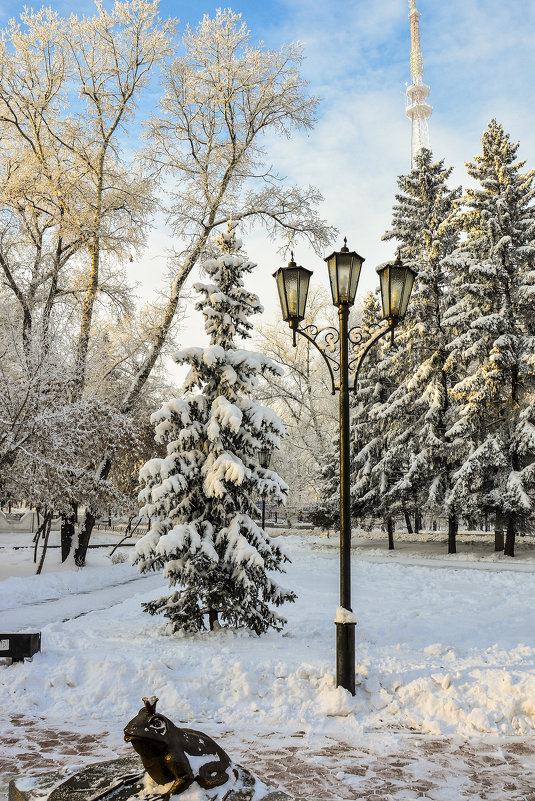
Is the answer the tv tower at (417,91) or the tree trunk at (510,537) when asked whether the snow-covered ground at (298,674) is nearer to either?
the tree trunk at (510,537)

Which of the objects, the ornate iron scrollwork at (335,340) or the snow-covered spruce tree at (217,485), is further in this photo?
the snow-covered spruce tree at (217,485)

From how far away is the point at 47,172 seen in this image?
2062 centimetres

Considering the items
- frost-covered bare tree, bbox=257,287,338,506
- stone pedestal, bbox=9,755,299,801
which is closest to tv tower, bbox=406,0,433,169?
frost-covered bare tree, bbox=257,287,338,506

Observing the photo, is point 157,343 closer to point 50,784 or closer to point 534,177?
point 534,177

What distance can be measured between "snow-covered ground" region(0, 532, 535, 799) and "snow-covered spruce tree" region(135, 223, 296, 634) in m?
0.63

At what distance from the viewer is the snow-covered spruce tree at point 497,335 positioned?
23.0 meters

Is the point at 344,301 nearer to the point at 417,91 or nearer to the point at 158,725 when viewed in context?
the point at 158,725

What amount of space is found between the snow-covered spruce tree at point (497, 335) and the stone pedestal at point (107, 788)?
2156 centimetres

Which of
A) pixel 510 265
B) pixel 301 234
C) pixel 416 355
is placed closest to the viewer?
pixel 301 234

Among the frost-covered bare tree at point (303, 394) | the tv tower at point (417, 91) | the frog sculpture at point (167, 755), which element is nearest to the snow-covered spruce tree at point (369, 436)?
the frost-covered bare tree at point (303, 394)

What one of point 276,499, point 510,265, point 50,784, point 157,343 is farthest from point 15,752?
point 510,265

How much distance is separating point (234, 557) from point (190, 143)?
1713 centimetres

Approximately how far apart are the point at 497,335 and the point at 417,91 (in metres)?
67.8

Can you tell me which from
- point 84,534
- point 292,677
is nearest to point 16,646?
point 292,677
